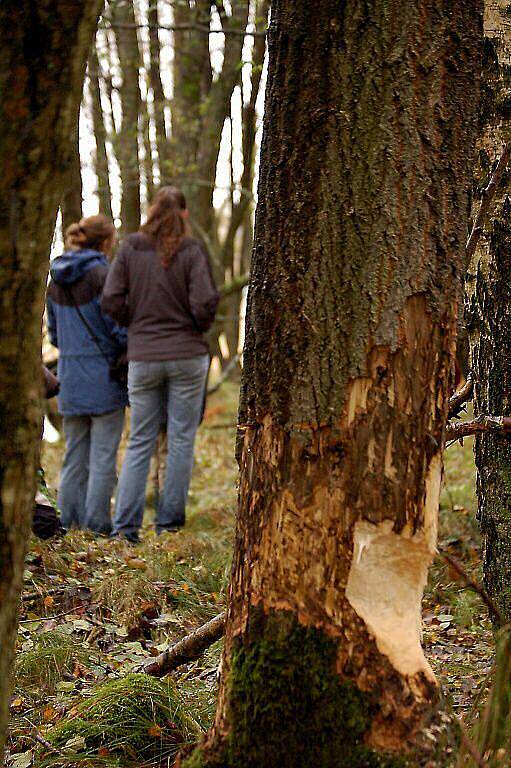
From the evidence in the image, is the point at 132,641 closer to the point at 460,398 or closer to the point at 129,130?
the point at 460,398

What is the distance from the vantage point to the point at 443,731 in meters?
2.08

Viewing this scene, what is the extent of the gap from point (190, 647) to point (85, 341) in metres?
3.63

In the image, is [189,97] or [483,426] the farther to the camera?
[189,97]

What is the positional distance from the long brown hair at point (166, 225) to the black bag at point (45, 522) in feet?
6.53

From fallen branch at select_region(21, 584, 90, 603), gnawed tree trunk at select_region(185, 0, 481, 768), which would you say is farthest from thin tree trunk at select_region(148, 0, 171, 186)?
gnawed tree trunk at select_region(185, 0, 481, 768)

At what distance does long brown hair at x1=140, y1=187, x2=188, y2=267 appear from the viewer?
5.71 metres

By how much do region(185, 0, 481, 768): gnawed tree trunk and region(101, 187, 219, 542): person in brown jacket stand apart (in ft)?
12.1

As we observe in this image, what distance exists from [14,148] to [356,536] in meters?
1.30

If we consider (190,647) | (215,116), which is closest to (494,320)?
(190,647)

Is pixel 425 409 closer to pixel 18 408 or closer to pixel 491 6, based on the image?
pixel 18 408

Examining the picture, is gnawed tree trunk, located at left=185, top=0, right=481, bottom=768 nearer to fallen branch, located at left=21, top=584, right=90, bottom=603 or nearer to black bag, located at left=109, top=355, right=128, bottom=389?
fallen branch, located at left=21, top=584, right=90, bottom=603

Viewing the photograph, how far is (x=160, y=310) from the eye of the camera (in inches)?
230

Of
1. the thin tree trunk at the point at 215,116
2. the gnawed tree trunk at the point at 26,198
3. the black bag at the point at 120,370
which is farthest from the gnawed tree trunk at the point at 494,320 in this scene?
the thin tree trunk at the point at 215,116

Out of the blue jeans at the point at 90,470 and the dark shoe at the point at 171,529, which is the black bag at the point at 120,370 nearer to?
the blue jeans at the point at 90,470
